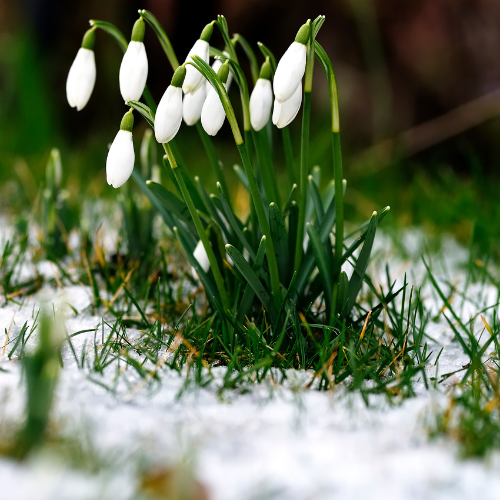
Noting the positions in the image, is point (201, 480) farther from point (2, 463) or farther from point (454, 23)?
point (454, 23)

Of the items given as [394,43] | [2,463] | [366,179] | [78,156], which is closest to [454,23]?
[394,43]

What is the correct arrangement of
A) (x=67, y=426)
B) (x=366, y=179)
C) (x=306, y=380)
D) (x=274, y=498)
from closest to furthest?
(x=274, y=498), (x=67, y=426), (x=306, y=380), (x=366, y=179)

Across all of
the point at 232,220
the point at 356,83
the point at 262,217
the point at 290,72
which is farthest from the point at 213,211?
the point at 356,83

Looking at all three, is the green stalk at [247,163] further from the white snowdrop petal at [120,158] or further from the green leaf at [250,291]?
the white snowdrop petal at [120,158]

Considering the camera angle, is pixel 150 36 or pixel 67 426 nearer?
pixel 67 426

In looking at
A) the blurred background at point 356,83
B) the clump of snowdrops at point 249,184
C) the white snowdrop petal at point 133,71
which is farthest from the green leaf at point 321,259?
the blurred background at point 356,83

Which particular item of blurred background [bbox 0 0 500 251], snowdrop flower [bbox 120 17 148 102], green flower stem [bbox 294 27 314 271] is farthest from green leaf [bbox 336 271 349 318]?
blurred background [bbox 0 0 500 251]
